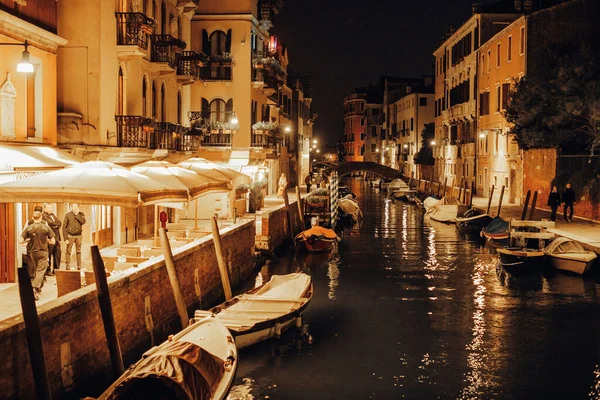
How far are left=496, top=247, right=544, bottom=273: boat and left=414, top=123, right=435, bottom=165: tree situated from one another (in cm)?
4495

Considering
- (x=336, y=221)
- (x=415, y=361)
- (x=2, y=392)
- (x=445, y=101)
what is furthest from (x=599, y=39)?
(x=2, y=392)

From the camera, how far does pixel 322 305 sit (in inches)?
684

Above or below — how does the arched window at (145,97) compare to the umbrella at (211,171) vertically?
above

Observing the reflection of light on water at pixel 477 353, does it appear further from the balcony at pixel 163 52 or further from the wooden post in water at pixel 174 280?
the balcony at pixel 163 52

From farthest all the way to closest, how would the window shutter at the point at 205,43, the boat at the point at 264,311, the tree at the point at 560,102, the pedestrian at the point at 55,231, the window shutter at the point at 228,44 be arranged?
1. the window shutter at the point at 228,44
2. the window shutter at the point at 205,43
3. the tree at the point at 560,102
4. the pedestrian at the point at 55,231
5. the boat at the point at 264,311

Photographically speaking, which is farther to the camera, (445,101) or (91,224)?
(445,101)

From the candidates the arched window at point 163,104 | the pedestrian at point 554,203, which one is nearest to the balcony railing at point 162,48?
the arched window at point 163,104

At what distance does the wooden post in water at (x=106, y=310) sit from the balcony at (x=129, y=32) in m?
10.2

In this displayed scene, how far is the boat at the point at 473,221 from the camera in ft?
104

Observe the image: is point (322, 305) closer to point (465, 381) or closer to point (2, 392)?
point (465, 381)

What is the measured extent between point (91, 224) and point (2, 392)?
34.0 ft

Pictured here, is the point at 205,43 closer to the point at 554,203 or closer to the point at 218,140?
the point at 218,140

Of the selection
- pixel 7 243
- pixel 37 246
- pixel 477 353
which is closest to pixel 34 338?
pixel 37 246

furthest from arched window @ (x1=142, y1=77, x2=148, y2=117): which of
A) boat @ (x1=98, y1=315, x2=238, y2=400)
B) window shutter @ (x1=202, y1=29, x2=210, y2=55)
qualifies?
boat @ (x1=98, y1=315, x2=238, y2=400)
